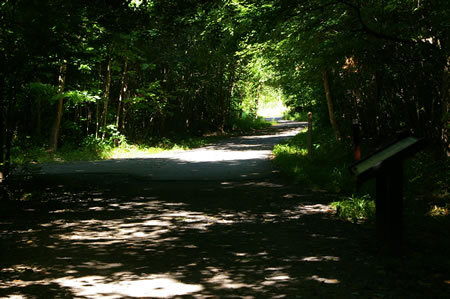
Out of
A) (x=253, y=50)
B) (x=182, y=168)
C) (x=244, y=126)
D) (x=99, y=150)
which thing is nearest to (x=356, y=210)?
(x=182, y=168)

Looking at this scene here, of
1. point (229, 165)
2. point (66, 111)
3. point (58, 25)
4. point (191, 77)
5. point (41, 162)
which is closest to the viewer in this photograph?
point (58, 25)

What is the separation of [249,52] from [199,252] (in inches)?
429

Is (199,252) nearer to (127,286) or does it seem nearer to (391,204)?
(127,286)

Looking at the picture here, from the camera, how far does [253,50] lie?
15.5 m

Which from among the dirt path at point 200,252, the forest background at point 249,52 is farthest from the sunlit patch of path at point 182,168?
the dirt path at point 200,252

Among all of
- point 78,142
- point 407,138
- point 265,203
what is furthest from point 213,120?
point 407,138

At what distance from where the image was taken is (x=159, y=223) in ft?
23.6

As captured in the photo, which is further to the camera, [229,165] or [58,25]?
[229,165]

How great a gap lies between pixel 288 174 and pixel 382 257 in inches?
286

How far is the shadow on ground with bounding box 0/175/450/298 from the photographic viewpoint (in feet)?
14.1

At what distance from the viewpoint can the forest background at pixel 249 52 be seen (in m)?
8.09

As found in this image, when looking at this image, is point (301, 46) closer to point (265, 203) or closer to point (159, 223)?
point (265, 203)

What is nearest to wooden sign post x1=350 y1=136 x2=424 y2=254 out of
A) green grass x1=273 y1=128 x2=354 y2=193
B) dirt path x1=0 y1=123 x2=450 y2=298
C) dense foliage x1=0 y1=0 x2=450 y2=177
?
dirt path x1=0 y1=123 x2=450 y2=298

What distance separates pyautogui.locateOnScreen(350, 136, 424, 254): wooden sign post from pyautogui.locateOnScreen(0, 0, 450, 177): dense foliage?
278 centimetres
